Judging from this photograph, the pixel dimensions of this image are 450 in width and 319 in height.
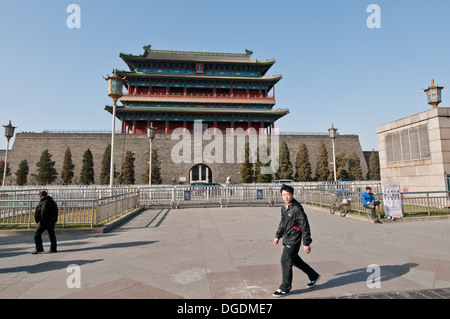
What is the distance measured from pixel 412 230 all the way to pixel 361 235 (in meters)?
1.96

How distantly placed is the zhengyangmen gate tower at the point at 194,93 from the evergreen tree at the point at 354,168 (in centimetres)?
1203

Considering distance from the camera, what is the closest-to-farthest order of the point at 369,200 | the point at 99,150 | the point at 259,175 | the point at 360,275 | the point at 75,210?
the point at 360,275, the point at 369,200, the point at 75,210, the point at 259,175, the point at 99,150

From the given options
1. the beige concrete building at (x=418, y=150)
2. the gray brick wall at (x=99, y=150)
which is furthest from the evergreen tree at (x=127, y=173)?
the beige concrete building at (x=418, y=150)

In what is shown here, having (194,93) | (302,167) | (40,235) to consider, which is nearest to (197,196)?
(40,235)

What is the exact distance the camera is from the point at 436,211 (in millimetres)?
10688

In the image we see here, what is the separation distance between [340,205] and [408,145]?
6143 mm

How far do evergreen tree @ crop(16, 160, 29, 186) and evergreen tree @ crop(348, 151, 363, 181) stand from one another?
4243 cm

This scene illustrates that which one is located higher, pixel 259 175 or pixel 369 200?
pixel 259 175

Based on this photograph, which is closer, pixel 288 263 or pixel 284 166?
pixel 288 263

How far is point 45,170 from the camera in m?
31.4

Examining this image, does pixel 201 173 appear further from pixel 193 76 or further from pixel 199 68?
pixel 199 68

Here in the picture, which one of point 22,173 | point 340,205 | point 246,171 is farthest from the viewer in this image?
point 246,171
